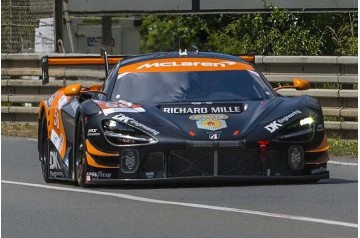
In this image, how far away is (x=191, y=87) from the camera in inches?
515

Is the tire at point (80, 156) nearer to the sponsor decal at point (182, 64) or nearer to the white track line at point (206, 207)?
the white track line at point (206, 207)

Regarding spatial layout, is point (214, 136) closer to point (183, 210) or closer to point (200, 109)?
point (200, 109)

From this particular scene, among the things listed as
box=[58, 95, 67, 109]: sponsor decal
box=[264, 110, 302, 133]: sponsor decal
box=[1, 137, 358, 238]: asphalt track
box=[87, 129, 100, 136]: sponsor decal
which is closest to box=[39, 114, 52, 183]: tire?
box=[1, 137, 358, 238]: asphalt track

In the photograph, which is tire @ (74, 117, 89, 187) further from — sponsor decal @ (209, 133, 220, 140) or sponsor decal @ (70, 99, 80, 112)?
sponsor decal @ (209, 133, 220, 140)

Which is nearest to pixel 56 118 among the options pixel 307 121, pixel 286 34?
pixel 307 121

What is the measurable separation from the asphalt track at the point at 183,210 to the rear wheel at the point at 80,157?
0.45ft

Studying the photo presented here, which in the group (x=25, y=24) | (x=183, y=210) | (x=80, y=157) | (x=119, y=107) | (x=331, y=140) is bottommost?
(x=331, y=140)

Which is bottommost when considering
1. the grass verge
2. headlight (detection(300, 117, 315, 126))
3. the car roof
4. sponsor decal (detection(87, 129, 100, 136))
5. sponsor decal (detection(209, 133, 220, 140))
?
the grass verge

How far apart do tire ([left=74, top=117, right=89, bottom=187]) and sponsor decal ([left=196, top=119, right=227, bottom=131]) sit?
1.07 meters

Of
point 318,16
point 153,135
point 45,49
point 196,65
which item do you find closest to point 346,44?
point 318,16

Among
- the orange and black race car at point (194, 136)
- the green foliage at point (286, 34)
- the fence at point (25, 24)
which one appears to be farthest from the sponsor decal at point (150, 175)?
the fence at point (25, 24)

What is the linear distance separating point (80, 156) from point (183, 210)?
2.26m

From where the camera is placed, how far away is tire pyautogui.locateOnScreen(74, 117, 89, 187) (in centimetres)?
1246

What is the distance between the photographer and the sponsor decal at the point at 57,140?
13484 mm
